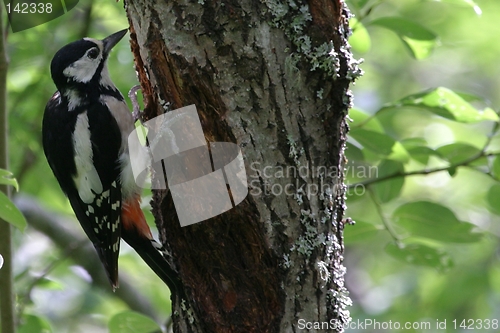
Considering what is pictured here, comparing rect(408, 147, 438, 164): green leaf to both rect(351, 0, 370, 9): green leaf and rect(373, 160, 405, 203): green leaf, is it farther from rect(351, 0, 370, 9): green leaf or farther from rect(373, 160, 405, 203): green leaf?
rect(351, 0, 370, 9): green leaf

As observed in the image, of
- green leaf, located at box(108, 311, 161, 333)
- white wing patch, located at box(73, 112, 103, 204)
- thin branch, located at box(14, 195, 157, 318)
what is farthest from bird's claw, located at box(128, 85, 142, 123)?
thin branch, located at box(14, 195, 157, 318)

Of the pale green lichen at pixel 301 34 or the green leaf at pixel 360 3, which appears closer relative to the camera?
the pale green lichen at pixel 301 34

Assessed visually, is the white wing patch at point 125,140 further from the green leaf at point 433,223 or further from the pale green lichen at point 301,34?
the green leaf at point 433,223

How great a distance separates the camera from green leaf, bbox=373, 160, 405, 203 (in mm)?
2688

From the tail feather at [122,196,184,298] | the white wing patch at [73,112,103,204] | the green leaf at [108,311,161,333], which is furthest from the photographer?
the white wing patch at [73,112,103,204]

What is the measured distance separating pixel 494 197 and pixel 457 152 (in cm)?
28

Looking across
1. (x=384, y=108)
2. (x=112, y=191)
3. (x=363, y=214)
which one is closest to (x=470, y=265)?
(x=363, y=214)

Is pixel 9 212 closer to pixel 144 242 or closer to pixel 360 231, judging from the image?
pixel 144 242

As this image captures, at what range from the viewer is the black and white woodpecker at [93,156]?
2.82 metres

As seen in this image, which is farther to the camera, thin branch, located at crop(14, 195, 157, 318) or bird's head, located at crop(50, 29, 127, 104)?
thin branch, located at crop(14, 195, 157, 318)

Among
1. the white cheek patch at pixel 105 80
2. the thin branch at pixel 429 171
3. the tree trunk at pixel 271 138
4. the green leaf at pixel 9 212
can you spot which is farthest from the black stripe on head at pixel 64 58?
the thin branch at pixel 429 171

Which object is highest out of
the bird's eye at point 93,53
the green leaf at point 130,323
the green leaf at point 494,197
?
the bird's eye at point 93,53

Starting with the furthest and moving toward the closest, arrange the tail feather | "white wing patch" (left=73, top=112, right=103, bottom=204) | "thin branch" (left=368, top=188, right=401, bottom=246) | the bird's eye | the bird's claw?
the bird's eye
"white wing patch" (left=73, top=112, right=103, bottom=204)
the bird's claw
"thin branch" (left=368, top=188, right=401, bottom=246)
the tail feather

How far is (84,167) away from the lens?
290 centimetres
